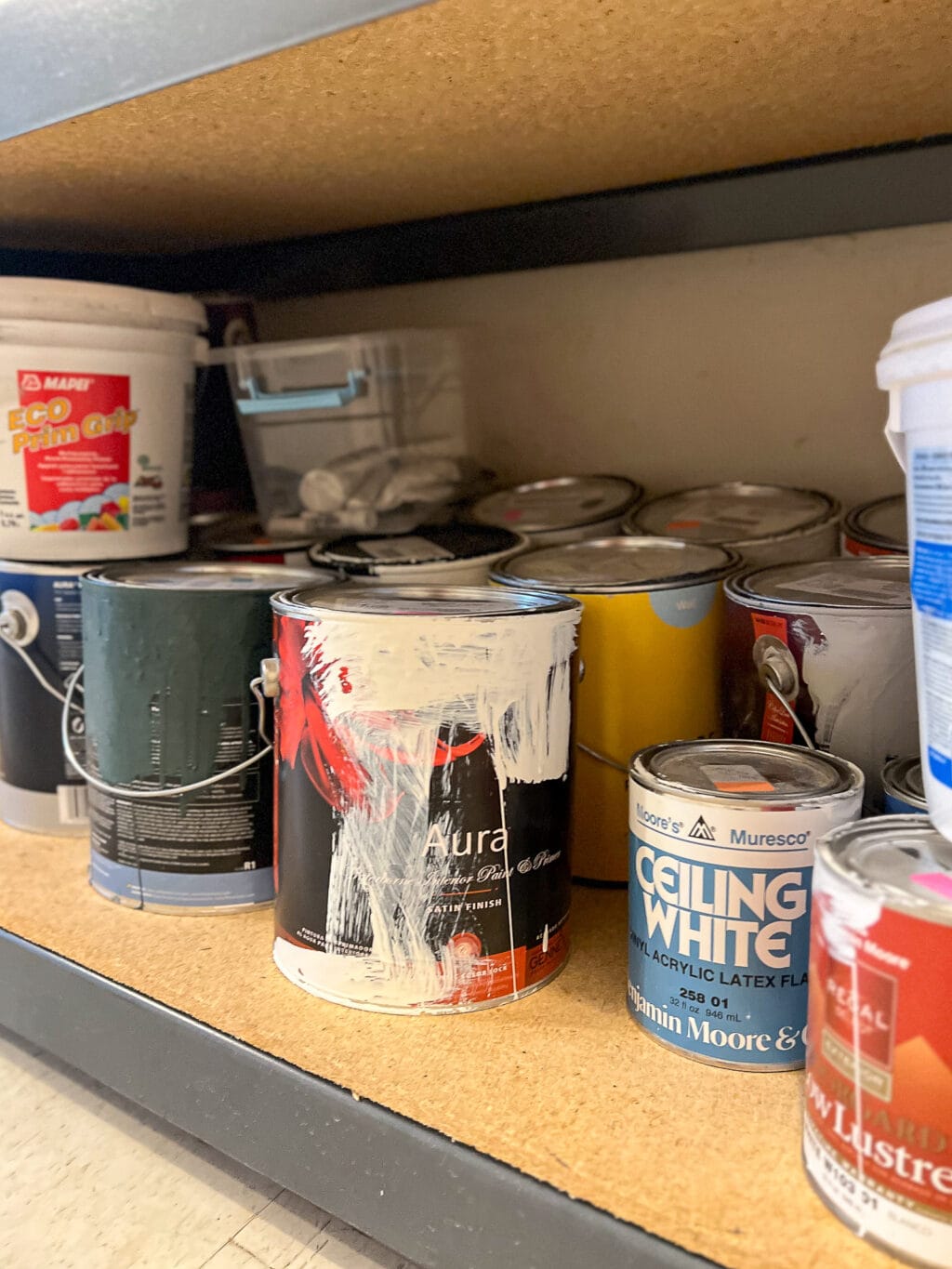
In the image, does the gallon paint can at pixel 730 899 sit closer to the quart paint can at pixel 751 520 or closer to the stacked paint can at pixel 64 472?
the quart paint can at pixel 751 520

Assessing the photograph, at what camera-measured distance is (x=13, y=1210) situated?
2.18 ft

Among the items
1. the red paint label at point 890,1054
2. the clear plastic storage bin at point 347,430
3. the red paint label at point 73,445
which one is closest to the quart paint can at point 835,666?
the red paint label at point 890,1054

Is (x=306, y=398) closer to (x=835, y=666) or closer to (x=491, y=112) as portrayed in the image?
(x=491, y=112)

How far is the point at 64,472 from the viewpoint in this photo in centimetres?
91

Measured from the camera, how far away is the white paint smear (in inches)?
24.3

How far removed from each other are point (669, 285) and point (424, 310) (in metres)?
0.34

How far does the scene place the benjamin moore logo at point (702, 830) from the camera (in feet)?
1.85

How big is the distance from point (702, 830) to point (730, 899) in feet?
0.13

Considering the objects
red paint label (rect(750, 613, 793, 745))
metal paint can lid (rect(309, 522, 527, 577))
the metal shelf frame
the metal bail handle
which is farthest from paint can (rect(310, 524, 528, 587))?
the metal shelf frame

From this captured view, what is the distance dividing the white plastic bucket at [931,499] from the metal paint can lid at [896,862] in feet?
0.07

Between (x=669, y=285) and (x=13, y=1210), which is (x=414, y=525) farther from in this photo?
(x=13, y=1210)

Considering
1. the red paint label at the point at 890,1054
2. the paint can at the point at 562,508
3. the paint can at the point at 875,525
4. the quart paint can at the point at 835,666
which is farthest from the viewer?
the paint can at the point at 562,508

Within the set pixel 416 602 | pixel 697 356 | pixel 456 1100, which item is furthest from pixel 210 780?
→ pixel 697 356

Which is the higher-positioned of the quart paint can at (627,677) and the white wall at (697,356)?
the white wall at (697,356)
